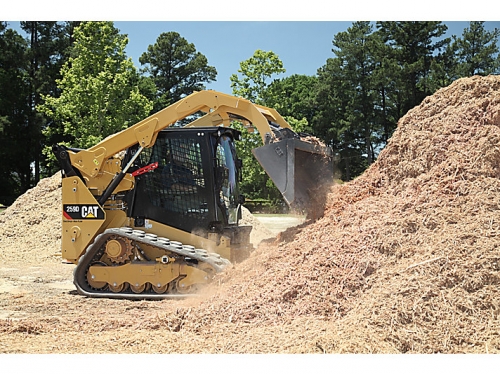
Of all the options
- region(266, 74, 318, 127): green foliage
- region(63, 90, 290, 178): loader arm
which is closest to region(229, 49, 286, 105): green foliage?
region(266, 74, 318, 127): green foliage

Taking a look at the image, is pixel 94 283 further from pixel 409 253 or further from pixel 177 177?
pixel 409 253

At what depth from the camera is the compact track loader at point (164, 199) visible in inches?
328

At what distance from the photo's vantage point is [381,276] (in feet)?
19.5

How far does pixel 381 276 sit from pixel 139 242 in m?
4.18

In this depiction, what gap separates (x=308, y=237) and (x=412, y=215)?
1425 mm

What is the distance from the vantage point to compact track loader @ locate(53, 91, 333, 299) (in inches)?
328

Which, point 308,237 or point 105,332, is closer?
point 105,332

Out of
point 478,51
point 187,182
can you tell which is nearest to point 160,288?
point 187,182

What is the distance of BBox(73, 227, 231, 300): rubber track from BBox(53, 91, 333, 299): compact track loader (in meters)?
0.02

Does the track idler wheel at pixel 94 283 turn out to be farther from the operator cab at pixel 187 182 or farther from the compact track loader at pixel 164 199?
the operator cab at pixel 187 182

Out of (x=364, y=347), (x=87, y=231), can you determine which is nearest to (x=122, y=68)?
(x=87, y=231)

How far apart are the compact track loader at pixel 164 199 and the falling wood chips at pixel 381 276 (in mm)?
535

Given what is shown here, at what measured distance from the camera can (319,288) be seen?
6.12 m

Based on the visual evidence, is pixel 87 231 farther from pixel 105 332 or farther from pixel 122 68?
pixel 122 68
